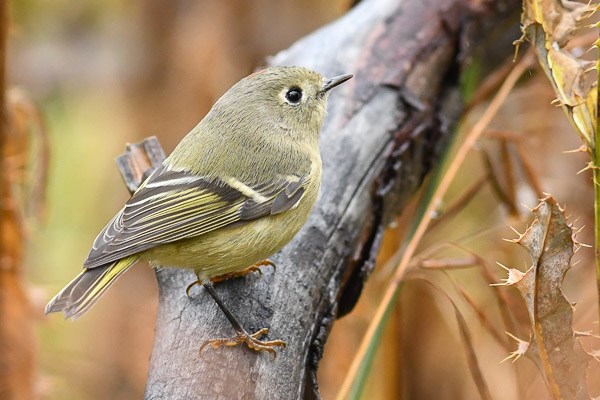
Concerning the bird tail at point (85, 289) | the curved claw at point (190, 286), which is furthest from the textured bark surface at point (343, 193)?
the bird tail at point (85, 289)

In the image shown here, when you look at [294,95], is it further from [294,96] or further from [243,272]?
[243,272]

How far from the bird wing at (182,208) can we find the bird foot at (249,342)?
0.34 meters

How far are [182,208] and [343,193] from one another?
564 millimetres

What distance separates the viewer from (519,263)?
329 centimetres

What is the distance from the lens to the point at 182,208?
213 centimetres

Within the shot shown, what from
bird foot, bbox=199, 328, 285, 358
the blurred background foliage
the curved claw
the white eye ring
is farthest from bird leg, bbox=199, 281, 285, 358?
the white eye ring

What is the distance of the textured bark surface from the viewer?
1.79 m

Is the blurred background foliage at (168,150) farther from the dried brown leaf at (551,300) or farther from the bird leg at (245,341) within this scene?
the bird leg at (245,341)

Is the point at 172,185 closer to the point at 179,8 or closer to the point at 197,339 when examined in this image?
the point at 197,339

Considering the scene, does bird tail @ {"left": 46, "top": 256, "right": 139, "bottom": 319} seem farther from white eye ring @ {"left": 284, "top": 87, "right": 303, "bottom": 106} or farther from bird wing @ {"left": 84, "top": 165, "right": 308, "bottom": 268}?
white eye ring @ {"left": 284, "top": 87, "right": 303, "bottom": 106}

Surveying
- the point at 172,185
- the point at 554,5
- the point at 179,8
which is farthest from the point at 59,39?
the point at 554,5

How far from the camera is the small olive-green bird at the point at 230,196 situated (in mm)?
2000

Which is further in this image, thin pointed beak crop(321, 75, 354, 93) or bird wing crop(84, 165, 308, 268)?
thin pointed beak crop(321, 75, 354, 93)

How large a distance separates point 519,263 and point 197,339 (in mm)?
1895
